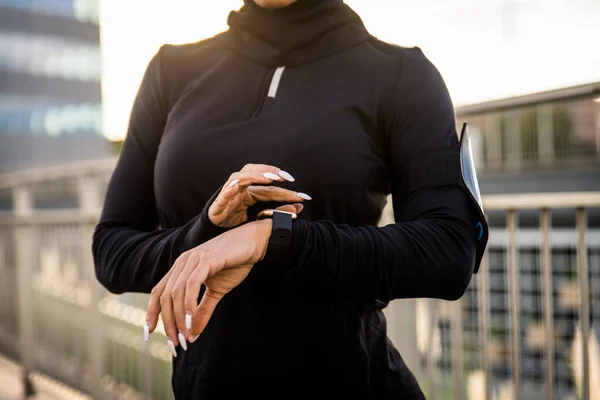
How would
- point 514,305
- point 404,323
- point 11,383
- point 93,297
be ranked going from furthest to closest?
point 11,383 < point 93,297 < point 404,323 < point 514,305

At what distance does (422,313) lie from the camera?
2525mm

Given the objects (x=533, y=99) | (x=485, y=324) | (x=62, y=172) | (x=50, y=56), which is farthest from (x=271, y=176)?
(x=50, y=56)

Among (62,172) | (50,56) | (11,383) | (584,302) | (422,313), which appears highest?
(50,56)

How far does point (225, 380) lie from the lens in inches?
46.5

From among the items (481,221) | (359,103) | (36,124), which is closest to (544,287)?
(481,221)

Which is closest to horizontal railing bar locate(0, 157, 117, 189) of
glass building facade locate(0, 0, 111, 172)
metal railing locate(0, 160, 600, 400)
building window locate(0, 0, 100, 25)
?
metal railing locate(0, 160, 600, 400)

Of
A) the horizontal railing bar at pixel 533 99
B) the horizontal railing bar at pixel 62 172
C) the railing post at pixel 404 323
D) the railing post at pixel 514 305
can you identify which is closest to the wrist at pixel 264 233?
the horizontal railing bar at pixel 533 99

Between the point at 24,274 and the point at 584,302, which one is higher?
the point at 584,302

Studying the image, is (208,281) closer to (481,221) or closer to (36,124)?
(481,221)

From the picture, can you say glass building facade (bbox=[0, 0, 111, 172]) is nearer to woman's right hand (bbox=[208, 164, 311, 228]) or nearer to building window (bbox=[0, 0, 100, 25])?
building window (bbox=[0, 0, 100, 25])

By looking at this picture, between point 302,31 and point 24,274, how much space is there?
4506mm

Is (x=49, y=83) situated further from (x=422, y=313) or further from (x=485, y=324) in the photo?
(x=485, y=324)

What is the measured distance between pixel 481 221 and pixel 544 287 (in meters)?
1.06

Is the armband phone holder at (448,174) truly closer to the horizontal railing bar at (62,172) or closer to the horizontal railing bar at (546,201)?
the horizontal railing bar at (546,201)
